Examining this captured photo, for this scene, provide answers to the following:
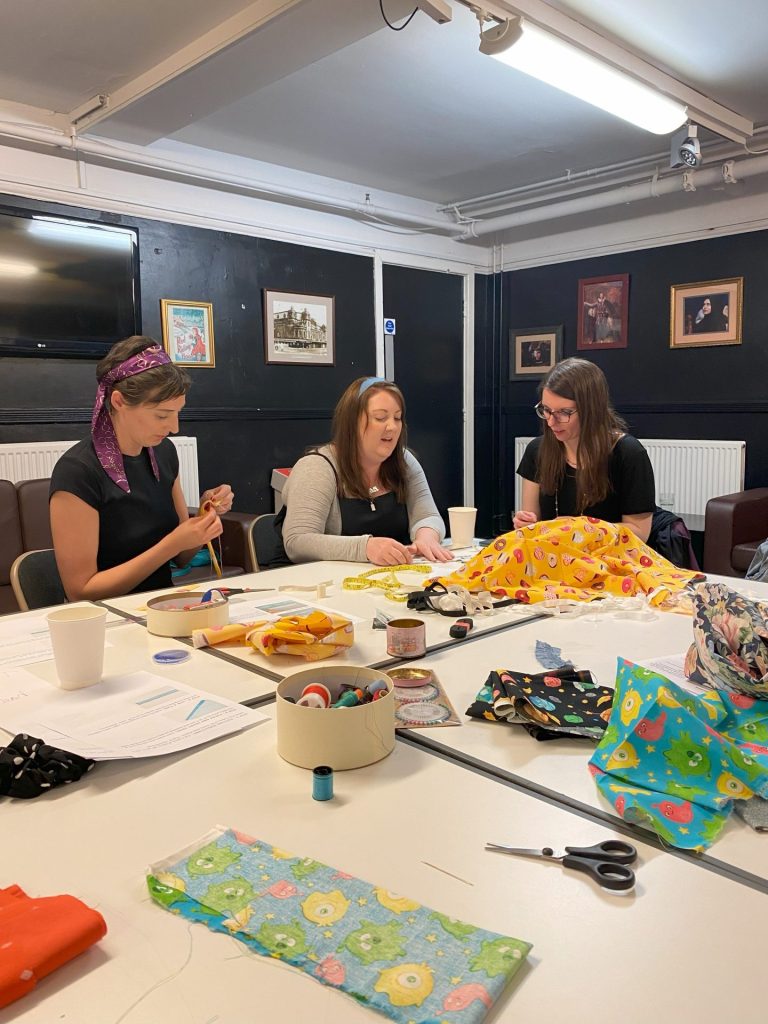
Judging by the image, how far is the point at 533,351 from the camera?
20.2ft

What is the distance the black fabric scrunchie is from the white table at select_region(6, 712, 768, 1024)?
2 cm

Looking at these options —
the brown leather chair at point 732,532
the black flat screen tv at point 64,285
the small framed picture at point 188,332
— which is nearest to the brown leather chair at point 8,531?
the black flat screen tv at point 64,285

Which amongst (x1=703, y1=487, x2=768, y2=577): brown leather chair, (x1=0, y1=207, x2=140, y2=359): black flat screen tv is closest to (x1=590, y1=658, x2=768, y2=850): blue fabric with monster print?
(x1=703, y1=487, x2=768, y2=577): brown leather chair

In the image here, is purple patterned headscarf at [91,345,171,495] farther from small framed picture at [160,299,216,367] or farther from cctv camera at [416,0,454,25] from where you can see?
small framed picture at [160,299,216,367]

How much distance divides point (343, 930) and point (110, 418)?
178 centimetres

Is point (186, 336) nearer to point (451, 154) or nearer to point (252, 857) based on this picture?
point (451, 154)

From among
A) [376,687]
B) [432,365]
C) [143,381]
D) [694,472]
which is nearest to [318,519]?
[143,381]

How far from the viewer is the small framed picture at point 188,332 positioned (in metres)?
4.55

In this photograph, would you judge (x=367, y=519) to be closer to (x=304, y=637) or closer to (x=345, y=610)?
(x=345, y=610)

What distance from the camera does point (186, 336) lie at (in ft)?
15.2

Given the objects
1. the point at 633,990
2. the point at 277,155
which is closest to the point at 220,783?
the point at 633,990

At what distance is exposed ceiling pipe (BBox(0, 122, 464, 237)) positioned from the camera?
3.84 m

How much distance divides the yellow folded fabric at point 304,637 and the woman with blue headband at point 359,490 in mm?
906

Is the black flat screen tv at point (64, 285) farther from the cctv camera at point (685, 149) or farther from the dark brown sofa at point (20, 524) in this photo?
the cctv camera at point (685, 149)
